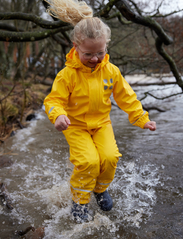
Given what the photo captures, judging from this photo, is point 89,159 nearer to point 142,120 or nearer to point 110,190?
point 142,120

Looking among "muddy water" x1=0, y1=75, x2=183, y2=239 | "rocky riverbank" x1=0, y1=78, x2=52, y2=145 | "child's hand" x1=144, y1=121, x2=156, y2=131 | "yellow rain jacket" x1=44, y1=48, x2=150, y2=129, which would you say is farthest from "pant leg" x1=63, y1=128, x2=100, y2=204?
"rocky riverbank" x1=0, y1=78, x2=52, y2=145

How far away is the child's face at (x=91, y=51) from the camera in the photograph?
7.02 feet

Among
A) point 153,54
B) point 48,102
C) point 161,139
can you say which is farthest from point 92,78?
point 153,54

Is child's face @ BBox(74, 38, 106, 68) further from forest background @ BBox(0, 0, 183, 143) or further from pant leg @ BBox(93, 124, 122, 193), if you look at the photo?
forest background @ BBox(0, 0, 183, 143)

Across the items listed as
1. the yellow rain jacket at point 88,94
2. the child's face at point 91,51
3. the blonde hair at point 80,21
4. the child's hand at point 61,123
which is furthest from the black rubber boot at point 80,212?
the blonde hair at point 80,21

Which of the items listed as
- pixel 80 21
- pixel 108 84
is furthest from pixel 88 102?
pixel 80 21

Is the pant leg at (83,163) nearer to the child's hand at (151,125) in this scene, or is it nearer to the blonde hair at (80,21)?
the child's hand at (151,125)

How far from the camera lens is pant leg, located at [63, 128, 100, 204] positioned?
227 cm

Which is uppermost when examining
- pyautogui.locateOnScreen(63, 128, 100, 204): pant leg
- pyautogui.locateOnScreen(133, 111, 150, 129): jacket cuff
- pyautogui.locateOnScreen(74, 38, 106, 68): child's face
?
pyautogui.locateOnScreen(74, 38, 106, 68): child's face

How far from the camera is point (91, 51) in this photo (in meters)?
2.18

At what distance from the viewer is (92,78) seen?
2359 millimetres

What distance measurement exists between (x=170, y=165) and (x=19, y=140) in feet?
9.69

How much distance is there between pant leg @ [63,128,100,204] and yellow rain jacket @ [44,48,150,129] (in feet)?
0.46

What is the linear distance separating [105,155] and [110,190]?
82 cm
